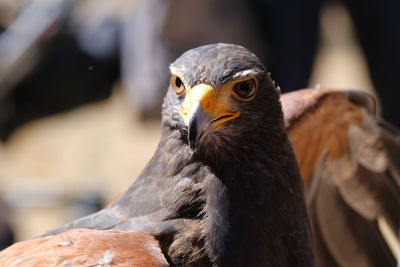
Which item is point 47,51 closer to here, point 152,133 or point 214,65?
point 152,133

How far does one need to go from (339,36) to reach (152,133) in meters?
3.76

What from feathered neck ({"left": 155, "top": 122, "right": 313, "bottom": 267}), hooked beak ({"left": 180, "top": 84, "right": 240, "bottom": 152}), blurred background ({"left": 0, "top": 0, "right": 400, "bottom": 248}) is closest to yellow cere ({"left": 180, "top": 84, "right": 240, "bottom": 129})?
hooked beak ({"left": 180, "top": 84, "right": 240, "bottom": 152})

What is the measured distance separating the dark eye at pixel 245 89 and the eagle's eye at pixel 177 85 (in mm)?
201

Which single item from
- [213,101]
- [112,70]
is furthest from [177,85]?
[112,70]

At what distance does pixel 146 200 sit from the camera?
8.27 ft

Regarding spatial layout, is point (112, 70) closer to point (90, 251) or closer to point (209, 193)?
point (209, 193)

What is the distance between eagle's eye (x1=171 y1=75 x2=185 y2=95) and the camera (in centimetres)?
234

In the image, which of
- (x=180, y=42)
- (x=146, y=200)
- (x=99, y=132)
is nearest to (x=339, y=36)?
(x=180, y=42)

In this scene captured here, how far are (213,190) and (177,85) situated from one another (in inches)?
17.1

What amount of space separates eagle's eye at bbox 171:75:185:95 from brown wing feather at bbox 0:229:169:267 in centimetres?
56

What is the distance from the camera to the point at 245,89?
91.9 inches

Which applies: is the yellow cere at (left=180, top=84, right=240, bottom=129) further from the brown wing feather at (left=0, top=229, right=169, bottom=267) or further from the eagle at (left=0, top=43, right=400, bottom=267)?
the brown wing feather at (left=0, top=229, right=169, bottom=267)

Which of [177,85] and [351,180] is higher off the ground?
[177,85]

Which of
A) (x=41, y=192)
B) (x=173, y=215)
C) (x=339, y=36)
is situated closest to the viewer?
(x=173, y=215)
